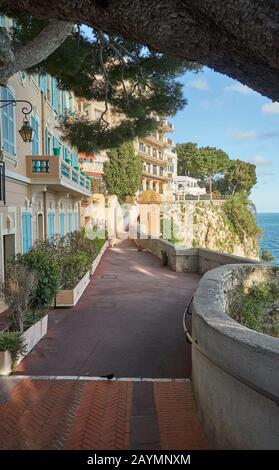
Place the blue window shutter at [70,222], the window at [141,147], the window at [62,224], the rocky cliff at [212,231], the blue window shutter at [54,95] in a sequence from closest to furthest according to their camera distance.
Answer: the blue window shutter at [54,95] → the window at [62,224] → the blue window shutter at [70,222] → the rocky cliff at [212,231] → the window at [141,147]

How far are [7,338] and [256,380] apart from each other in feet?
14.5

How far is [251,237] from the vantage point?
43906mm

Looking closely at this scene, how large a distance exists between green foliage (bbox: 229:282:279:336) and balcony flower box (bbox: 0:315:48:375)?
13.2ft

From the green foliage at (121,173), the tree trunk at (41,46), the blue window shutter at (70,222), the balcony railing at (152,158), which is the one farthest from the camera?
the balcony railing at (152,158)

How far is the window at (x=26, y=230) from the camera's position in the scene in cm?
1228

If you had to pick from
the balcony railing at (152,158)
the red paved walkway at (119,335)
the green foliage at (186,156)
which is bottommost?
the red paved walkway at (119,335)

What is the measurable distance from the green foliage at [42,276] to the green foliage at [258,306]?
413cm

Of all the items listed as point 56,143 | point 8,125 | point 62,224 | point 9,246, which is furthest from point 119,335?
point 56,143

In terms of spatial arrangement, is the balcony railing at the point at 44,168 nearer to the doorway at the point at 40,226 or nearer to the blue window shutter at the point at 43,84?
the doorway at the point at 40,226

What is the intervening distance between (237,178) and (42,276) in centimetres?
6752

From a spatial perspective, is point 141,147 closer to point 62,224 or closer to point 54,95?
point 62,224

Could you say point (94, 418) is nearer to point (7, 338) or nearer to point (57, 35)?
point (7, 338)

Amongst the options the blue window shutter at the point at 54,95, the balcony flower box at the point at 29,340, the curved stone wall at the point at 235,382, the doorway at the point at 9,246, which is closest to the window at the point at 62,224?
the blue window shutter at the point at 54,95

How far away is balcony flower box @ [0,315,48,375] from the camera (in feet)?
19.2
